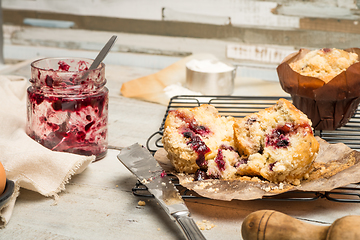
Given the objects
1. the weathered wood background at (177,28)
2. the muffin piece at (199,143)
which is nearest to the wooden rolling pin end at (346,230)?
the muffin piece at (199,143)

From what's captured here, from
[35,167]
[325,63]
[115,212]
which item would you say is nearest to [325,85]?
[325,63]

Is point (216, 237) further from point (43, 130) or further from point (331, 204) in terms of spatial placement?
point (43, 130)

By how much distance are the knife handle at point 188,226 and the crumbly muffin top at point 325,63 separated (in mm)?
862

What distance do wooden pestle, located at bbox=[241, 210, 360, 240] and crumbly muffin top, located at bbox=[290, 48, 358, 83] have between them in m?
0.85

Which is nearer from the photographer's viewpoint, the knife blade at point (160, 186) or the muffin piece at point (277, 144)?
the knife blade at point (160, 186)

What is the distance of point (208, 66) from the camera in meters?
2.32

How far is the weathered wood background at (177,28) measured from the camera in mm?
2666

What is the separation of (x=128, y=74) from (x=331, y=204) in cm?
181

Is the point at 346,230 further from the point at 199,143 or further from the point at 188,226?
the point at 199,143

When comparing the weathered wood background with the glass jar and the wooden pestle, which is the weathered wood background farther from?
the wooden pestle

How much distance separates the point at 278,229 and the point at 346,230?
0.42ft

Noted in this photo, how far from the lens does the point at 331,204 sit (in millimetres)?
1091

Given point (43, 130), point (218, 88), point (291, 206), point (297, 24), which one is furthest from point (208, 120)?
point (297, 24)

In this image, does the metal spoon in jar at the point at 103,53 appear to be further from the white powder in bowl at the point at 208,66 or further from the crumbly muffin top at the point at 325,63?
the white powder in bowl at the point at 208,66
